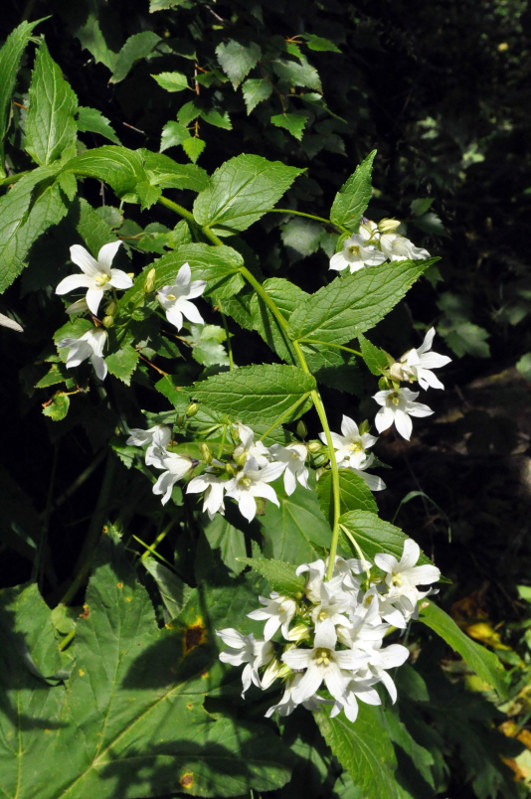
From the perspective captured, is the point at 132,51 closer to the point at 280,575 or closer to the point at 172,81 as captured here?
the point at 172,81

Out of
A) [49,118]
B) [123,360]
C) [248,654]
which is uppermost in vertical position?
[49,118]

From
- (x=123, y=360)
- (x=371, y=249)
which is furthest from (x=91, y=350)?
(x=371, y=249)

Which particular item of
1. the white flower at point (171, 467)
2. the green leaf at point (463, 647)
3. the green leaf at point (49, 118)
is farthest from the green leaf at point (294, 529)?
the green leaf at point (49, 118)

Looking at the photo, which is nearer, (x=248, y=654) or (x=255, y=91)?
(x=248, y=654)

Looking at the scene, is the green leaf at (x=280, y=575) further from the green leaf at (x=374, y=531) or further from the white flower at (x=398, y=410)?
the white flower at (x=398, y=410)

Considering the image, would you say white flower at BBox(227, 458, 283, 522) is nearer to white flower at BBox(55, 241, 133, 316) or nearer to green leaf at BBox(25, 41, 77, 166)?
white flower at BBox(55, 241, 133, 316)

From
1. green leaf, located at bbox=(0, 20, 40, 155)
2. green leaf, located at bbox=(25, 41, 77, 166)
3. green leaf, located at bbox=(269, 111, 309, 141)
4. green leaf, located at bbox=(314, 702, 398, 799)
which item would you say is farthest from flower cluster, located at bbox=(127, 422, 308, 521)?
green leaf, located at bbox=(269, 111, 309, 141)

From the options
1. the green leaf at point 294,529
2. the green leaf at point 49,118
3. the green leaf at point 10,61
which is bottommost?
the green leaf at point 294,529
